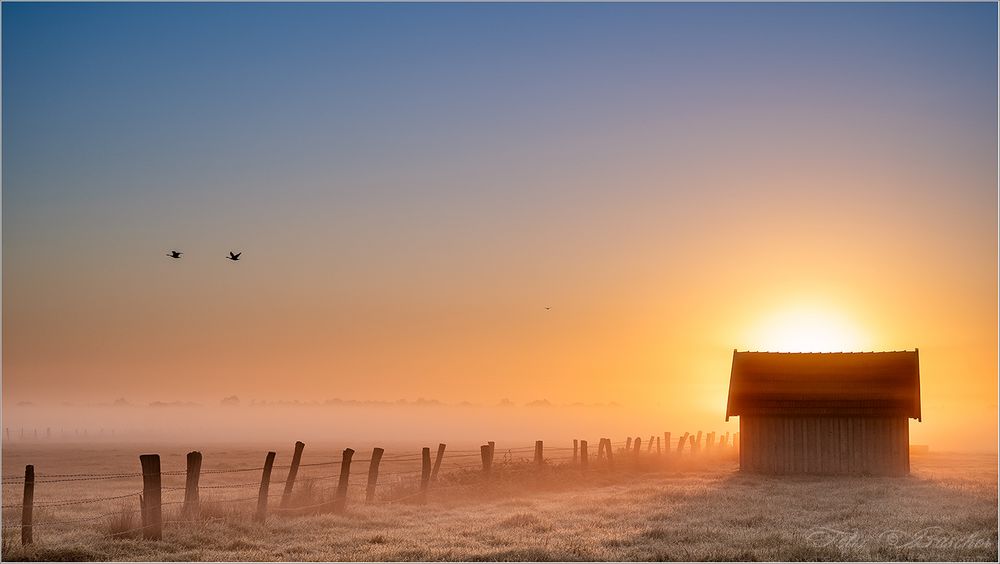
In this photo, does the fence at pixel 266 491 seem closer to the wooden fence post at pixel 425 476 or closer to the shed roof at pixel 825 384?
the wooden fence post at pixel 425 476

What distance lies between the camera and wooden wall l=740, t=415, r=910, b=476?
4156 cm

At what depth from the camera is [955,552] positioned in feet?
60.6

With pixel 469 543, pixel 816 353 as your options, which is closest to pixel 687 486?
pixel 816 353

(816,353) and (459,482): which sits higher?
(816,353)

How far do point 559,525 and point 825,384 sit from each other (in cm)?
2446

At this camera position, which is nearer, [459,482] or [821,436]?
[459,482]

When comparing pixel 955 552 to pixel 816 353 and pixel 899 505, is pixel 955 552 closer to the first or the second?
pixel 899 505

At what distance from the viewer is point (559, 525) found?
22750 mm

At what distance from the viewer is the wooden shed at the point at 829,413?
41781 millimetres

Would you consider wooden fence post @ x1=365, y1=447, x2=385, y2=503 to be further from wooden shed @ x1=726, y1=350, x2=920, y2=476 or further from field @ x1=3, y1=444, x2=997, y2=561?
wooden shed @ x1=726, y1=350, x2=920, y2=476

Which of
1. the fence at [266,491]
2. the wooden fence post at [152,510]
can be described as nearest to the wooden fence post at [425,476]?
the fence at [266,491]

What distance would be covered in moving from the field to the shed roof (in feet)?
19.7

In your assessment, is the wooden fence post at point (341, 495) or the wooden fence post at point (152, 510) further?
the wooden fence post at point (341, 495)

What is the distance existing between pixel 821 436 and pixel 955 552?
2448cm
